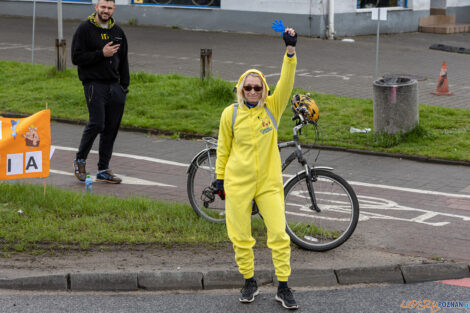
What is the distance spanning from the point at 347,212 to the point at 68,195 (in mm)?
2925

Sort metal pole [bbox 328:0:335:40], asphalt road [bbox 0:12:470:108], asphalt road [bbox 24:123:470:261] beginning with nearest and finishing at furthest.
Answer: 1. asphalt road [bbox 24:123:470:261]
2. asphalt road [bbox 0:12:470:108]
3. metal pole [bbox 328:0:335:40]

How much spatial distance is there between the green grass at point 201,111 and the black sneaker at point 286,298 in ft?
17.2

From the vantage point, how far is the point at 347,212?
6.85 m

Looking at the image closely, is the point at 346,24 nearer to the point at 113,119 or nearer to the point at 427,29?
the point at 427,29

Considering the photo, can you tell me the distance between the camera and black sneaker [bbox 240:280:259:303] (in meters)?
5.82

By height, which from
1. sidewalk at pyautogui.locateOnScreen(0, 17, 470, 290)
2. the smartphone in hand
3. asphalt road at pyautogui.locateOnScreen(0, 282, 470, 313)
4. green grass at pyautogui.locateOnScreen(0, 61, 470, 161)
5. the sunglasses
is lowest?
asphalt road at pyautogui.locateOnScreen(0, 282, 470, 313)

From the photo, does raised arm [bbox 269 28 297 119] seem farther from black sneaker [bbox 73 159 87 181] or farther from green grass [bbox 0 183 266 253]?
black sneaker [bbox 73 159 87 181]

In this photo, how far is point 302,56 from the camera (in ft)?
70.0

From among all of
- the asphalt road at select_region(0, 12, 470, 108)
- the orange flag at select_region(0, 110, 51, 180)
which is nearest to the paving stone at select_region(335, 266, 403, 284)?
the orange flag at select_region(0, 110, 51, 180)

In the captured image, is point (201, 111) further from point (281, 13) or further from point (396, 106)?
point (281, 13)

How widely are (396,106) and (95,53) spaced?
4569 millimetres

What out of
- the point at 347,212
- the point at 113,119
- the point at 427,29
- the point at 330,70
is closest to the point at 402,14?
the point at 427,29

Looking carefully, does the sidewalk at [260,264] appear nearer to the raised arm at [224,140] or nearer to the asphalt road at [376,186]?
the asphalt road at [376,186]

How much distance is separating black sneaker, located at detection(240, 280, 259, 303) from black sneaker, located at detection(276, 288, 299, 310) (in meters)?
0.19
